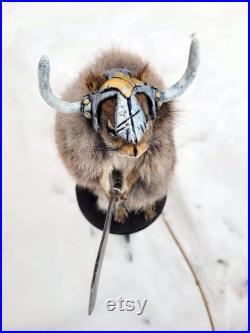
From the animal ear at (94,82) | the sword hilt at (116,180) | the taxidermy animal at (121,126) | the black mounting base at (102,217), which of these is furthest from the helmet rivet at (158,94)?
the black mounting base at (102,217)

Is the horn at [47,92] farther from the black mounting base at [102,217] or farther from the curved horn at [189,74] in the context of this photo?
the black mounting base at [102,217]

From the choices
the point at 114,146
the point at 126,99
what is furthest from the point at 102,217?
the point at 126,99

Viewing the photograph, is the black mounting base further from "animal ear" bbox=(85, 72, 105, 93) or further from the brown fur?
"animal ear" bbox=(85, 72, 105, 93)

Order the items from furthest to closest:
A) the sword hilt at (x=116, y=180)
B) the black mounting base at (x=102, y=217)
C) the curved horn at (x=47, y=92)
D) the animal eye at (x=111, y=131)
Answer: the black mounting base at (x=102, y=217) → the sword hilt at (x=116, y=180) → the animal eye at (x=111, y=131) → the curved horn at (x=47, y=92)

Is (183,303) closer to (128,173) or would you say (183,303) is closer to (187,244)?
(187,244)

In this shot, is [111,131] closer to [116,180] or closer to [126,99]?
[126,99]

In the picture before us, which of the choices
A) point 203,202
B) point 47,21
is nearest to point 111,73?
point 203,202

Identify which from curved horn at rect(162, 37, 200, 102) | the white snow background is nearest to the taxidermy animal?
curved horn at rect(162, 37, 200, 102)
